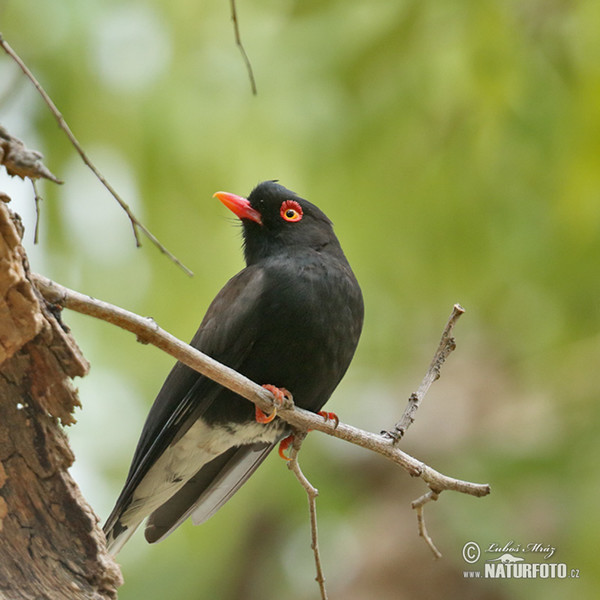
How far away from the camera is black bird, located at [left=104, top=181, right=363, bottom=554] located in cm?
395

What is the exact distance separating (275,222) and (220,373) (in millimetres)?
1988

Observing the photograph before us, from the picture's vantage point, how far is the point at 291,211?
4773 mm

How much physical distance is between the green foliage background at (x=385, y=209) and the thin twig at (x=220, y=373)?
2712mm

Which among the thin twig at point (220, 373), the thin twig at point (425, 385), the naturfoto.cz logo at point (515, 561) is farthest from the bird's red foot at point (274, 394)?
the naturfoto.cz logo at point (515, 561)

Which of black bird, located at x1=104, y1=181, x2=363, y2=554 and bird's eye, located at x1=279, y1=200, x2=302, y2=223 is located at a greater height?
bird's eye, located at x1=279, y1=200, x2=302, y2=223

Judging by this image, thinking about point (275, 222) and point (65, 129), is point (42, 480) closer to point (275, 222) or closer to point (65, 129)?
point (65, 129)

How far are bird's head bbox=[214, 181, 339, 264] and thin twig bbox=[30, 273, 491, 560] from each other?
1.34 meters

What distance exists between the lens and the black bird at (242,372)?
3951 millimetres

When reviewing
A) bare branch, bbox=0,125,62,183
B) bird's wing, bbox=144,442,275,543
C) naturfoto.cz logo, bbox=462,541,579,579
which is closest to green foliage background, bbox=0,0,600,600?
naturfoto.cz logo, bbox=462,541,579,579

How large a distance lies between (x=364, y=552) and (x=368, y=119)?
4.08 meters

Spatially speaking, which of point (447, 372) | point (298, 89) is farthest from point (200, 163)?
point (447, 372)

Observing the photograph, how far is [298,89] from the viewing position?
21.6 ft

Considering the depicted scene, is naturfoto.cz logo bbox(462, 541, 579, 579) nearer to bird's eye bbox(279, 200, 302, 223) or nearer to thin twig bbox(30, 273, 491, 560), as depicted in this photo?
thin twig bbox(30, 273, 491, 560)

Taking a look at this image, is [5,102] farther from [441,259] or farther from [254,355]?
[441,259]
